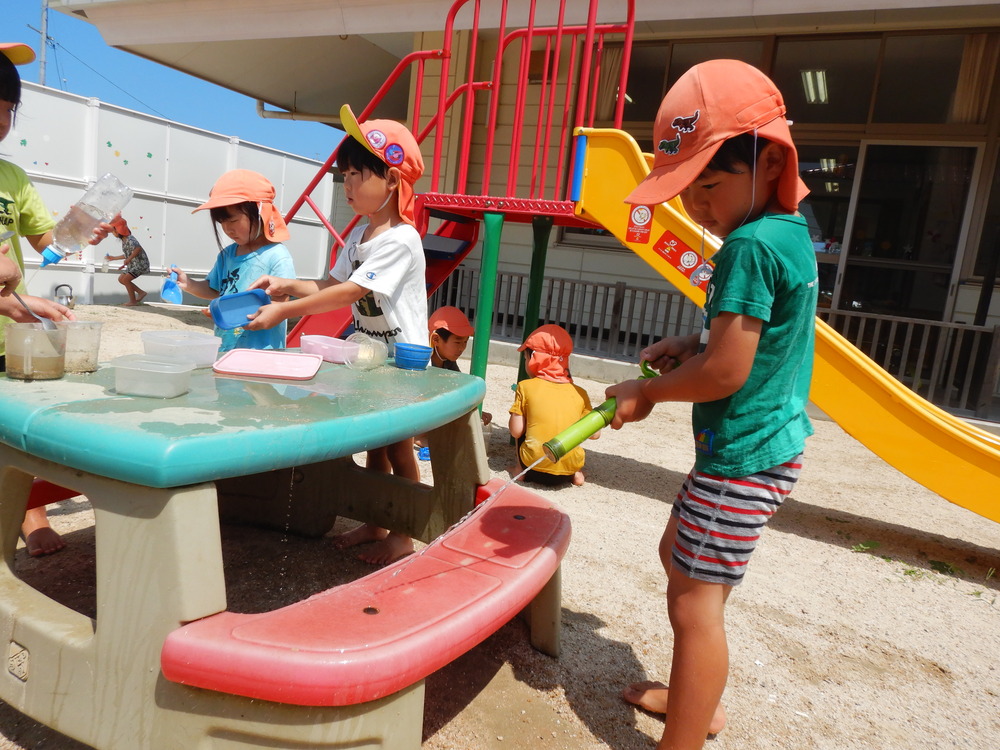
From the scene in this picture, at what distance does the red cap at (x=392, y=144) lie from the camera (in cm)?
235

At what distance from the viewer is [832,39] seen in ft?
22.8

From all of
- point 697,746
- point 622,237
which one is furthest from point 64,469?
point 622,237

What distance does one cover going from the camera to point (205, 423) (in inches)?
50.2

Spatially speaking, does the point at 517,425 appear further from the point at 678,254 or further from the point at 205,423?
the point at 205,423

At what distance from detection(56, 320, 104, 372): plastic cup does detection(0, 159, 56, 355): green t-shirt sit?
30.6 inches

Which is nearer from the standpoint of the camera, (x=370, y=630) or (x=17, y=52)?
(x=370, y=630)

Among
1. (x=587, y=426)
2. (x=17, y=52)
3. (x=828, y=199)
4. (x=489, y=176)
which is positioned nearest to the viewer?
(x=587, y=426)

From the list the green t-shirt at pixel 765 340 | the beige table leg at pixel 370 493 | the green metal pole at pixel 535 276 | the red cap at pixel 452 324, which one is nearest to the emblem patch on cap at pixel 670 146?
the green t-shirt at pixel 765 340

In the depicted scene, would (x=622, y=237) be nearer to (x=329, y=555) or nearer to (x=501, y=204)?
(x=501, y=204)

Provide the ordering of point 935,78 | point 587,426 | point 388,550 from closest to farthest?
point 587,426 < point 388,550 < point 935,78

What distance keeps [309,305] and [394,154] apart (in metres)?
0.63

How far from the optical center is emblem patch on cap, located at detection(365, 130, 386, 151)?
2.35 meters

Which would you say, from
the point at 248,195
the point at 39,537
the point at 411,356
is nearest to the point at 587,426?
the point at 411,356

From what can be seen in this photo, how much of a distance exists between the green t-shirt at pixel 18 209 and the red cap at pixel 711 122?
2070mm
